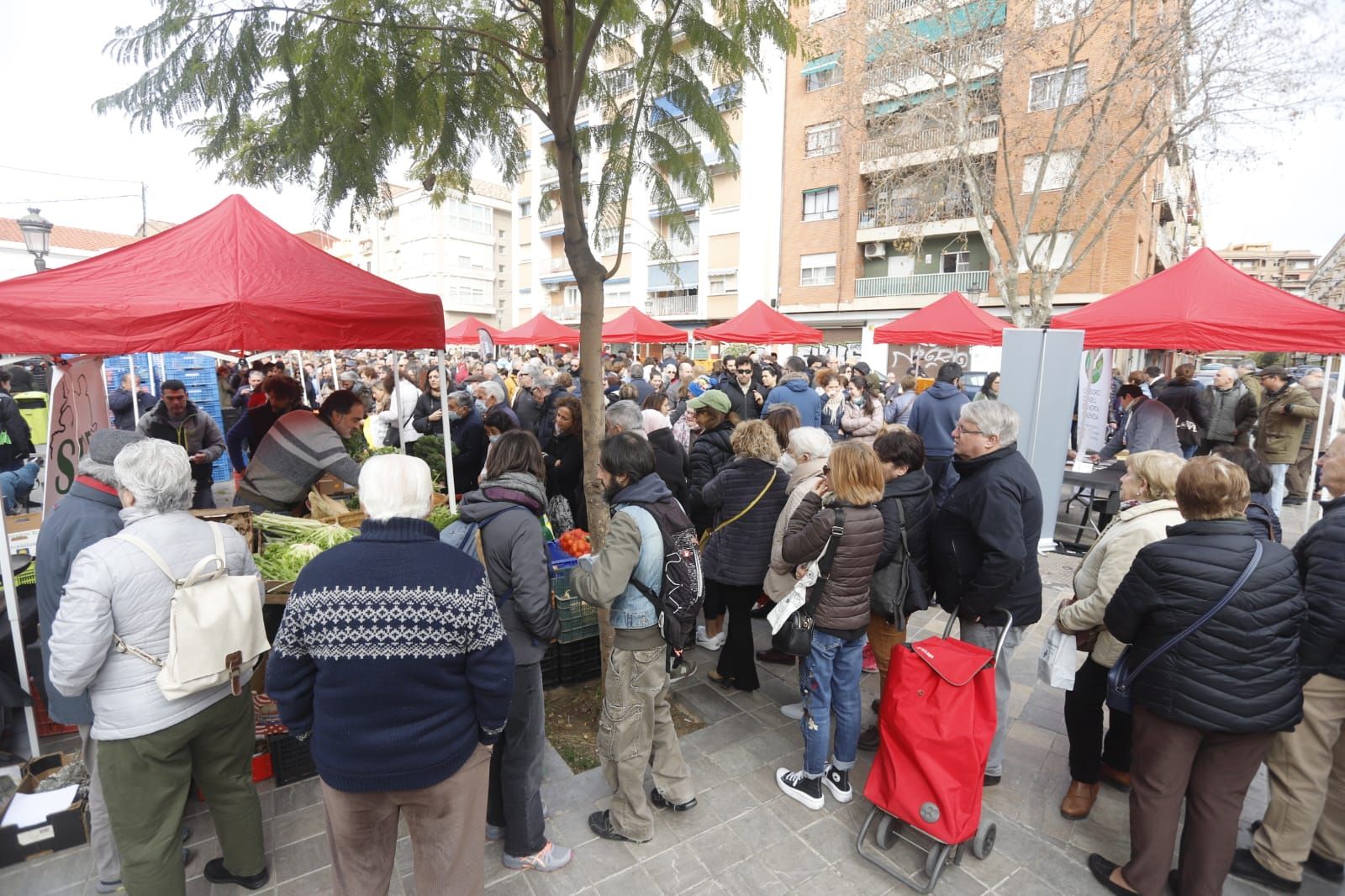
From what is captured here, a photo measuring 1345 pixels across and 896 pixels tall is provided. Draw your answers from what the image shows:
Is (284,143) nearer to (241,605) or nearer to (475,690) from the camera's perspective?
(241,605)

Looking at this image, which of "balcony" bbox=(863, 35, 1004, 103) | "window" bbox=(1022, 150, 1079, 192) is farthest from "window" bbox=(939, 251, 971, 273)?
"balcony" bbox=(863, 35, 1004, 103)

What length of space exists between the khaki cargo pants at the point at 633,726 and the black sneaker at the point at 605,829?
26 mm

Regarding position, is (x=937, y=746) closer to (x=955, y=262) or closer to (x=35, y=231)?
(x=35, y=231)

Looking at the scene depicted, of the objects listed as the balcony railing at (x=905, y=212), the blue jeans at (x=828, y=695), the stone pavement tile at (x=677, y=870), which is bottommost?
the stone pavement tile at (x=677, y=870)

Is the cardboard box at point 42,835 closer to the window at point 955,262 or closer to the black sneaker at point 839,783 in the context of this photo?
the black sneaker at point 839,783

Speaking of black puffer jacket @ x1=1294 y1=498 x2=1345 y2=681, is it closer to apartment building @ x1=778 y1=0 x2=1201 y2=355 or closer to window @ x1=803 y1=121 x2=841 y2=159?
apartment building @ x1=778 y1=0 x2=1201 y2=355

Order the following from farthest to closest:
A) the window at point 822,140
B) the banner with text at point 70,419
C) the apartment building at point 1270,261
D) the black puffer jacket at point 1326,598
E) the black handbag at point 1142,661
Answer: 1. the apartment building at point 1270,261
2. the window at point 822,140
3. the banner with text at point 70,419
4. the black puffer jacket at point 1326,598
5. the black handbag at point 1142,661

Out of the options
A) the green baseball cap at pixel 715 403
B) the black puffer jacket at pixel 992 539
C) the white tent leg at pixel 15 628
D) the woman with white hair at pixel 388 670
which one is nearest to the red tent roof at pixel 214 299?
the white tent leg at pixel 15 628

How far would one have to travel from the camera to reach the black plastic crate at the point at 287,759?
3.41 m

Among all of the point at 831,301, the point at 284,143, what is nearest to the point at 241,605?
the point at 284,143

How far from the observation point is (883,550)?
3.35 metres

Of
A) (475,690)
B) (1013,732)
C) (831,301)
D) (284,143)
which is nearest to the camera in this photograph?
(475,690)

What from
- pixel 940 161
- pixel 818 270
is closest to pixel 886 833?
pixel 940 161

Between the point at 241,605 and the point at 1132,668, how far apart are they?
11.8 ft
